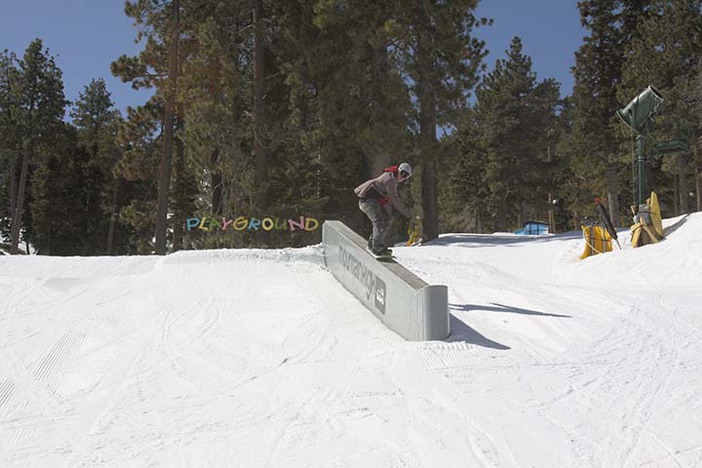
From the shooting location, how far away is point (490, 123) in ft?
128

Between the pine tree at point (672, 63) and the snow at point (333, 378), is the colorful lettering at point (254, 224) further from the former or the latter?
the pine tree at point (672, 63)

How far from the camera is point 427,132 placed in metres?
21.2

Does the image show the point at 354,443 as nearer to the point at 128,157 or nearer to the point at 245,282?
the point at 245,282

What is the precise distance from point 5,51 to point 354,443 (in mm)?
38763

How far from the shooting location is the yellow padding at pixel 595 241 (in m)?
14.5

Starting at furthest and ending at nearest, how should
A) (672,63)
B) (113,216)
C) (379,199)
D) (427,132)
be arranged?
(113,216), (672,63), (427,132), (379,199)

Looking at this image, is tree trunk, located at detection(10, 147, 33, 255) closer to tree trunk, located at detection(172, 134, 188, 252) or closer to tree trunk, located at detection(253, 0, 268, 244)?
tree trunk, located at detection(172, 134, 188, 252)

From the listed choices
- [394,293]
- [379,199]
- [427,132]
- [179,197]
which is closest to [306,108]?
[427,132]

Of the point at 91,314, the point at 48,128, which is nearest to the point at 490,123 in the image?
the point at 48,128

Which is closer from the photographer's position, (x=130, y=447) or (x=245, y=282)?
(x=130, y=447)

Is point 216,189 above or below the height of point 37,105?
below

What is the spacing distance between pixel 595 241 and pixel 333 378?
11.9 meters

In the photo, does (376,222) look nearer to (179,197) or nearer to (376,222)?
(376,222)

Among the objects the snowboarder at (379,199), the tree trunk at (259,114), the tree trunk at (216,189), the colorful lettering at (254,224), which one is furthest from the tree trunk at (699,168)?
the snowboarder at (379,199)
